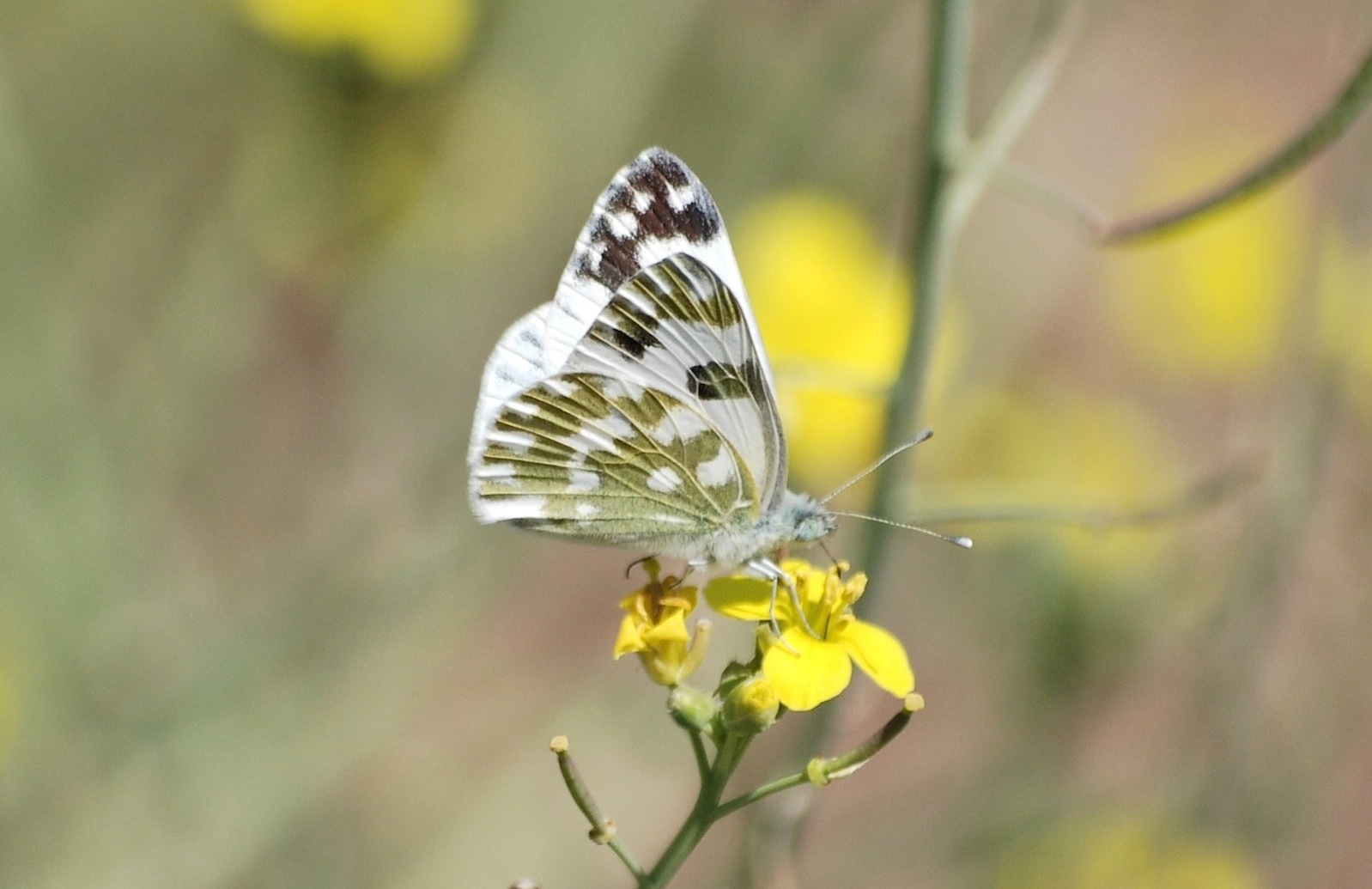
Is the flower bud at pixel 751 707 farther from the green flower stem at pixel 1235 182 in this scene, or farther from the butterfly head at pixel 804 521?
the green flower stem at pixel 1235 182

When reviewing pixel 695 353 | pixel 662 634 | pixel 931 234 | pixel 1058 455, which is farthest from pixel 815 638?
pixel 1058 455

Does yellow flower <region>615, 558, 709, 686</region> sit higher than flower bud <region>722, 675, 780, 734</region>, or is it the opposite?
yellow flower <region>615, 558, 709, 686</region>

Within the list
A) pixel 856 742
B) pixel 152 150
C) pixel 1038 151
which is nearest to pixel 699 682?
pixel 856 742

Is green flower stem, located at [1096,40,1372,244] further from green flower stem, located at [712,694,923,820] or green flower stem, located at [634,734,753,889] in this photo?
green flower stem, located at [634,734,753,889]

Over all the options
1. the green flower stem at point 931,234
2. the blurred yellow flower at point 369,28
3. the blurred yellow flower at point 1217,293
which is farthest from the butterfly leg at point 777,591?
the blurred yellow flower at point 1217,293

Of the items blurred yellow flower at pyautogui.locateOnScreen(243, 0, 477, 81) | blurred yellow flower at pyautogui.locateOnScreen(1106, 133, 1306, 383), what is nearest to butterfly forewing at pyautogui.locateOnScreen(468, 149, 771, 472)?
blurred yellow flower at pyautogui.locateOnScreen(243, 0, 477, 81)

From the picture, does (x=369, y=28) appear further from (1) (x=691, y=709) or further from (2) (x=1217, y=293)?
(2) (x=1217, y=293)
